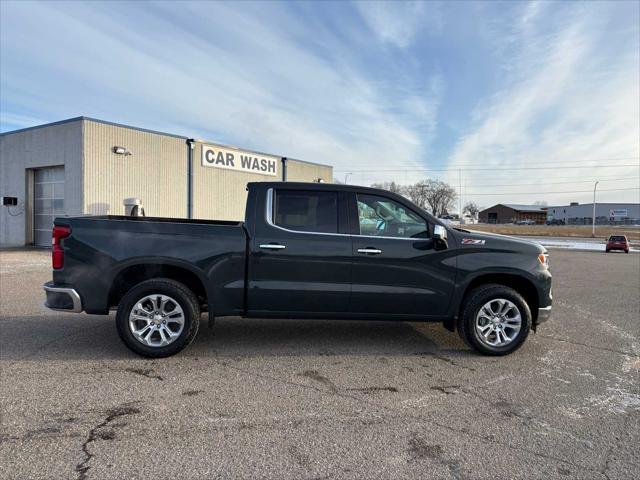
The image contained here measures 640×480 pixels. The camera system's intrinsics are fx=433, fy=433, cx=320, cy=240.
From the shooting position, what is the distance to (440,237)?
4.85m

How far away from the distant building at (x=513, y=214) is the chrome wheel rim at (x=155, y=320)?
5836 inches

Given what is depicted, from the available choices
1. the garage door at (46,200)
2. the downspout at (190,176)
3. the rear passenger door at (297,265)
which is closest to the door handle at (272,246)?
the rear passenger door at (297,265)

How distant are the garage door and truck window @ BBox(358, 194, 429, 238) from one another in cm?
1844

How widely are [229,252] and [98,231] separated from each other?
4.65 ft

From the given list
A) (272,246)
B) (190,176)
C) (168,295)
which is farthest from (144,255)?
(190,176)

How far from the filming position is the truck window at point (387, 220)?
4980mm

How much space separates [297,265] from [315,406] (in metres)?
1.62

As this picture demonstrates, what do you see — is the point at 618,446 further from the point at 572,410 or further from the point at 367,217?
the point at 367,217

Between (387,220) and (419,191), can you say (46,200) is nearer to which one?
(387,220)

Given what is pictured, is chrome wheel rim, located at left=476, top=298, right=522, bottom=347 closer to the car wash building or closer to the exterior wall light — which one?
the car wash building

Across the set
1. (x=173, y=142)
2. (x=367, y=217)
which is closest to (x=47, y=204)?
(x=173, y=142)

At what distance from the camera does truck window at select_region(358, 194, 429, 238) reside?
16.3 ft

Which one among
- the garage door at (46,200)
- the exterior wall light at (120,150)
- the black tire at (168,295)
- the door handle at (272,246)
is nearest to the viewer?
the black tire at (168,295)

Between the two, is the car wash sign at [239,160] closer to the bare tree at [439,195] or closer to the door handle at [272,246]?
the door handle at [272,246]
